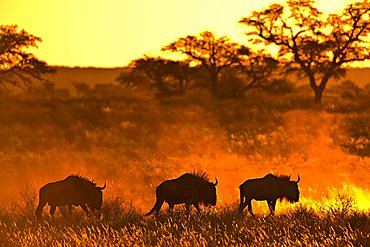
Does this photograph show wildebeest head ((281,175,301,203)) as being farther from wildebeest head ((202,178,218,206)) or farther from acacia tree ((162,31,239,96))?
acacia tree ((162,31,239,96))

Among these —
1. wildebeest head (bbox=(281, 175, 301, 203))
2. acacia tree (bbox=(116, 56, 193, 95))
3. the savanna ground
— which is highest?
acacia tree (bbox=(116, 56, 193, 95))

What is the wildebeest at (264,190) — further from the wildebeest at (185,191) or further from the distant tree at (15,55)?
the distant tree at (15,55)

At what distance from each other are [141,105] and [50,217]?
104ft

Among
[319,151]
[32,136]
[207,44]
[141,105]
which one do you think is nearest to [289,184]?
[319,151]

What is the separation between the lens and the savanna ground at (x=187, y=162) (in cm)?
977

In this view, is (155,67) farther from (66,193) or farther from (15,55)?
(66,193)

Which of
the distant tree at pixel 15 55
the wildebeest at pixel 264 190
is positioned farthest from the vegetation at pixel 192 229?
the distant tree at pixel 15 55

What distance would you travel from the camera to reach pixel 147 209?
1512cm

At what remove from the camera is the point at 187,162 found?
24.3m

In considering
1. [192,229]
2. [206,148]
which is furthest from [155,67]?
[192,229]

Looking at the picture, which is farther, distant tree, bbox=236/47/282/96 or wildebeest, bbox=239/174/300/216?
distant tree, bbox=236/47/282/96

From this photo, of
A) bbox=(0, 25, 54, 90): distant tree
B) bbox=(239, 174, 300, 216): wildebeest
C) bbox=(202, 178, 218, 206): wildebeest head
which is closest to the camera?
bbox=(202, 178, 218, 206): wildebeest head

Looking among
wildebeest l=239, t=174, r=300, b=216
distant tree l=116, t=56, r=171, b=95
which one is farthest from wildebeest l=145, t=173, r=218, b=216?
distant tree l=116, t=56, r=171, b=95

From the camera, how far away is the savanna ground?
9.77 m
